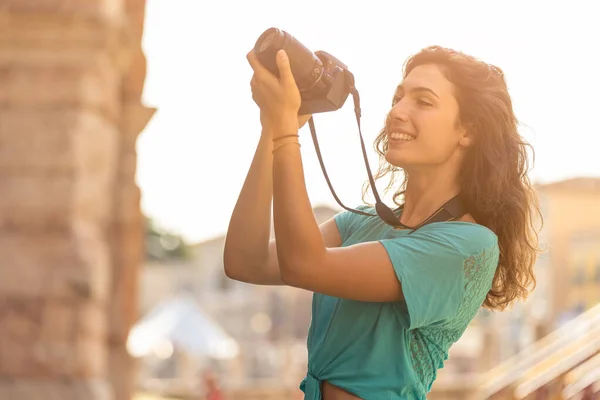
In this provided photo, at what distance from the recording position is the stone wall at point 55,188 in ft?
20.1

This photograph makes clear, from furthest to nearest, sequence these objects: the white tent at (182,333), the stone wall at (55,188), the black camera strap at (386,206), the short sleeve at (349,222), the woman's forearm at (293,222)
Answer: the white tent at (182,333), the stone wall at (55,188), the short sleeve at (349,222), the black camera strap at (386,206), the woman's forearm at (293,222)

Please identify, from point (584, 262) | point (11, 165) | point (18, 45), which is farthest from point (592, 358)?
point (584, 262)

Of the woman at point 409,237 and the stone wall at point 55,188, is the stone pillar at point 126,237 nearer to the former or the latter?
the stone wall at point 55,188

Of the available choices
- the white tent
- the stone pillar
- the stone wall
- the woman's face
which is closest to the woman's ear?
the woman's face

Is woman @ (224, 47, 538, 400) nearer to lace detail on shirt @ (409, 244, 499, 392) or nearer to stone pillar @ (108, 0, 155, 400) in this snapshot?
lace detail on shirt @ (409, 244, 499, 392)

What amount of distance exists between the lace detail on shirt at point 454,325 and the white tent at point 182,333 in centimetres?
1730

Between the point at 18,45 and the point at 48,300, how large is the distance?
1.52 m

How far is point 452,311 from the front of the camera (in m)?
1.92

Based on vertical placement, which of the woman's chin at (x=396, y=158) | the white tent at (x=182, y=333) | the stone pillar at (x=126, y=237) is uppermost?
the woman's chin at (x=396, y=158)

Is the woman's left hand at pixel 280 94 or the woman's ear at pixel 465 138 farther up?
the woman's left hand at pixel 280 94

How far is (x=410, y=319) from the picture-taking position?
187 centimetres

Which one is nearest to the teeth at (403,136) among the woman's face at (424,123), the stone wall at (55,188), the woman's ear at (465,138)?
the woman's face at (424,123)

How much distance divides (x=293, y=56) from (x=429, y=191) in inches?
14.6

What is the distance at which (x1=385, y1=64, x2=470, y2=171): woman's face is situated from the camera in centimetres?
201
